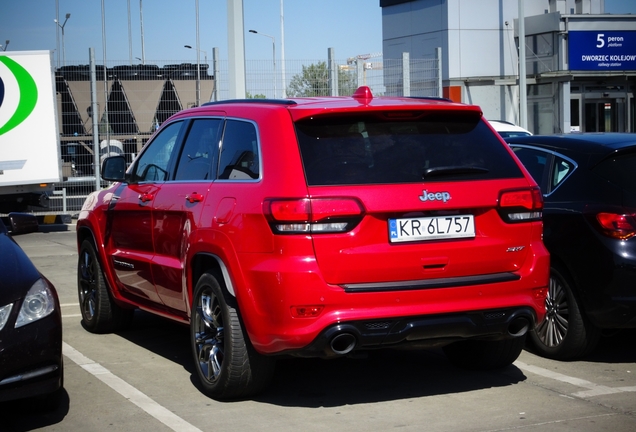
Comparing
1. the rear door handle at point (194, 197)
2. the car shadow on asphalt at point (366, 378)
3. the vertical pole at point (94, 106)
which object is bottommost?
the car shadow on asphalt at point (366, 378)

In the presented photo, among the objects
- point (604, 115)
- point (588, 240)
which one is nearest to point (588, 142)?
point (588, 240)

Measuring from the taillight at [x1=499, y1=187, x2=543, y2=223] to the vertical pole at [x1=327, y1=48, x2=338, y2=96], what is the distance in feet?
48.8

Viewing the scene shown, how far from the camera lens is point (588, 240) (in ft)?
19.5

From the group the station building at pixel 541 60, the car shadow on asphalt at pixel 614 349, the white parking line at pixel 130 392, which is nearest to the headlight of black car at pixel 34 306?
the white parking line at pixel 130 392

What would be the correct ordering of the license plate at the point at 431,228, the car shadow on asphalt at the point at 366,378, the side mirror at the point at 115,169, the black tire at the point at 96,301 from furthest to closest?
the black tire at the point at 96,301 < the side mirror at the point at 115,169 < the car shadow on asphalt at the point at 366,378 < the license plate at the point at 431,228

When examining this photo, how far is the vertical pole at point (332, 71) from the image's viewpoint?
64.9ft

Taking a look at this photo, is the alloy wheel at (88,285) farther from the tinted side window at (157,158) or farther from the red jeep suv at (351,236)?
the red jeep suv at (351,236)

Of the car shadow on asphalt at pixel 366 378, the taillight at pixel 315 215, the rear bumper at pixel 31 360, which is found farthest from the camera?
the car shadow on asphalt at pixel 366 378

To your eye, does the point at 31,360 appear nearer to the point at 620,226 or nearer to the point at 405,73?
the point at 620,226

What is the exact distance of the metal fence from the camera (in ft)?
63.1

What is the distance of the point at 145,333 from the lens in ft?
24.9

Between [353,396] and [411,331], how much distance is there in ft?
2.89

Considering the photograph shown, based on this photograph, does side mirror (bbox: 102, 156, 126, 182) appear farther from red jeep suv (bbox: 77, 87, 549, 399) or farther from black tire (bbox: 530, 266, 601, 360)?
black tire (bbox: 530, 266, 601, 360)

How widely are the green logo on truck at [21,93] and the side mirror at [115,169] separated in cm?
1159
